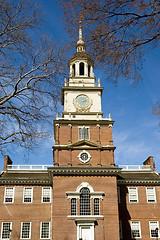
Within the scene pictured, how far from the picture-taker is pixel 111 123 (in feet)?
113

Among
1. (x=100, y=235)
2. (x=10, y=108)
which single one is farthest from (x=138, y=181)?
(x=10, y=108)

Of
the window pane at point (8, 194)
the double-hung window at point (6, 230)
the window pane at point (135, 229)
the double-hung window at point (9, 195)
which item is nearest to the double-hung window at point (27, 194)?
the double-hung window at point (9, 195)

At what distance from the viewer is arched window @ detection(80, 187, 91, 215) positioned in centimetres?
2958

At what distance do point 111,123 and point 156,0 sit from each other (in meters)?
26.0

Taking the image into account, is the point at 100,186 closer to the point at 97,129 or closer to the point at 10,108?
the point at 97,129

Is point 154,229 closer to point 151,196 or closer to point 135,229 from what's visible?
point 135,229

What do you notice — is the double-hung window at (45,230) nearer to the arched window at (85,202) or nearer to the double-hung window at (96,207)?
the arched window at (85,202)

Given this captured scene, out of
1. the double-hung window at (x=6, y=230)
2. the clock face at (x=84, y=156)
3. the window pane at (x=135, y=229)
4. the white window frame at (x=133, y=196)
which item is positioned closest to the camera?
the double-hung window at (x=6, y=230)

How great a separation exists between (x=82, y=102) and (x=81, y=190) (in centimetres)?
1133

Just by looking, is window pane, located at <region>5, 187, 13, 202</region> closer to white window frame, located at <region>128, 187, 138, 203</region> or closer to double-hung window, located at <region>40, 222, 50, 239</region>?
double-hung window, located at <region>40, 222, 50, 239</region>

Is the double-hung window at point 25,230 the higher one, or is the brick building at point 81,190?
the brick building at point 81,190

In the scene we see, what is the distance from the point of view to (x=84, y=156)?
32.4 metres

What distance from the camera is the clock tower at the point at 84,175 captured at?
2881 cm

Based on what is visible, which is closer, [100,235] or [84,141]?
[100,235]
